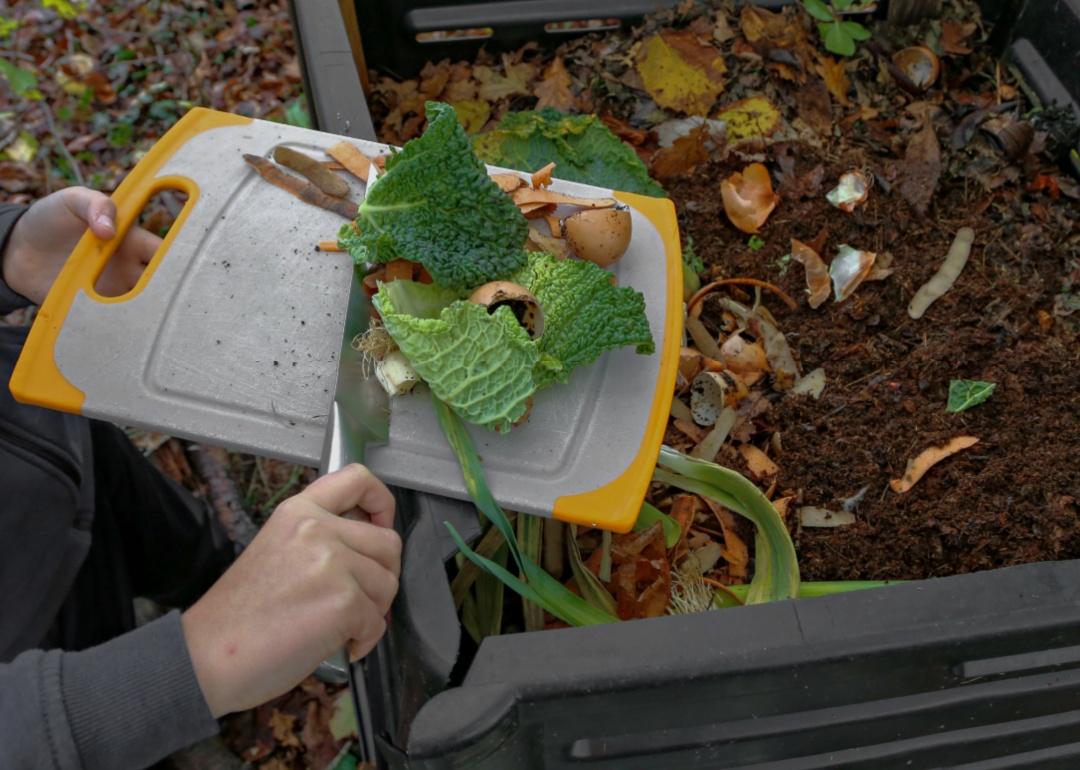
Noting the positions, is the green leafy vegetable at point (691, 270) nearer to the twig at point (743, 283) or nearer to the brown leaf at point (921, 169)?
the twig at point (743, 283)

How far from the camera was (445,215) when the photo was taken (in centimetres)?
110

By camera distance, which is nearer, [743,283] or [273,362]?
[273,362]

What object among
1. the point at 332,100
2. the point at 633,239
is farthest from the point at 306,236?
the point at 633,239

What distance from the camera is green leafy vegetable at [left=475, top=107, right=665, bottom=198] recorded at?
1502 millimetres

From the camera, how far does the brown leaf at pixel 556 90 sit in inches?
69.8

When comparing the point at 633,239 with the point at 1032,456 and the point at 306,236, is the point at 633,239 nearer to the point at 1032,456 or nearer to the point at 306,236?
the point at 306,236

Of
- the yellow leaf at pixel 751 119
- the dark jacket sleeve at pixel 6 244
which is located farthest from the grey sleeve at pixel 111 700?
the yellow leaf at pixel 751 119

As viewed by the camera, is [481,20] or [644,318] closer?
[644,318]

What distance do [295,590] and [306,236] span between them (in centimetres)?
53

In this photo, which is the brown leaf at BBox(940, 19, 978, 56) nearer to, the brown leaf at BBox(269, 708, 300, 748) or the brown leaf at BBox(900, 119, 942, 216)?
the brown leaf at BBox(900, 119, 942, 216)

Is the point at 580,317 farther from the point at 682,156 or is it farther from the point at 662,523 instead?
the point at 682,156

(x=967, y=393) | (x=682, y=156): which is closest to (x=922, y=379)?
(x=967, y=393)

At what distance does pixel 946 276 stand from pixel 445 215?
3.03 feet

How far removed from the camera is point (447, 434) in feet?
3.53
